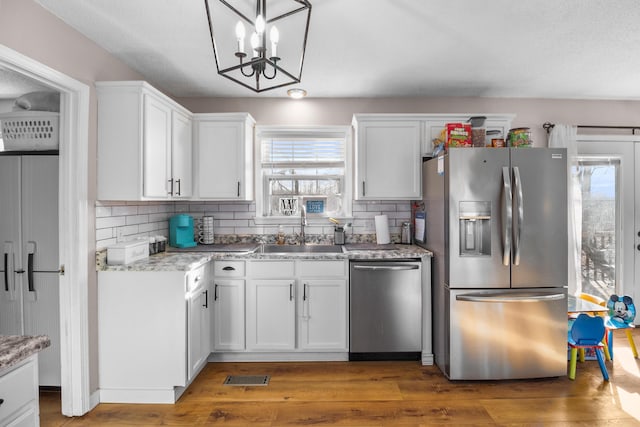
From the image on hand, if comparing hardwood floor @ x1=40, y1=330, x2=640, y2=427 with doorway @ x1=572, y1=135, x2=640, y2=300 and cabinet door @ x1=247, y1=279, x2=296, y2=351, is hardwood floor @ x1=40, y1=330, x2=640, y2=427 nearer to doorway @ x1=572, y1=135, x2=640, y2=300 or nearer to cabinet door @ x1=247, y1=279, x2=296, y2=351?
cabinet door @ x1=247, y1=279, x2=296, y2=351

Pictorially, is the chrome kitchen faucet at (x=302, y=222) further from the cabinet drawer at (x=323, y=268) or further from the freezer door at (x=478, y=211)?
the freezer door at (x=478, y=211)

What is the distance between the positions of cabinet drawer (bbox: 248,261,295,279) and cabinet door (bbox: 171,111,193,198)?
912mm

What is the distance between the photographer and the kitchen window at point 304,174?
3.72 metres

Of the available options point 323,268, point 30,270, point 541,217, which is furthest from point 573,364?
point 30,270

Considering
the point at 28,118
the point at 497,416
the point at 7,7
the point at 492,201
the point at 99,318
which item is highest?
the point at 7,7

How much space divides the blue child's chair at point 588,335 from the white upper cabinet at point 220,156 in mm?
3004

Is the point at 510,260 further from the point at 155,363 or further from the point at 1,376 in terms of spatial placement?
the point at 1,376

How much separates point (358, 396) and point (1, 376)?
82.9 inches

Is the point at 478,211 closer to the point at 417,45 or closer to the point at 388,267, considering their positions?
the point at 388,267

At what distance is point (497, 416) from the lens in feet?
7.48

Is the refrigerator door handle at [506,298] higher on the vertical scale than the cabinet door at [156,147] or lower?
lower

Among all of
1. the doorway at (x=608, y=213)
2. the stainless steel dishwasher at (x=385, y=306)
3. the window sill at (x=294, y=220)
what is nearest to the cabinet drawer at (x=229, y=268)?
the window sill at (x=294, y=220)

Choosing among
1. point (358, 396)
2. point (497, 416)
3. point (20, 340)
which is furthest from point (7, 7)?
point (497, 416)

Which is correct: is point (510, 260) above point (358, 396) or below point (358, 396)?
above
